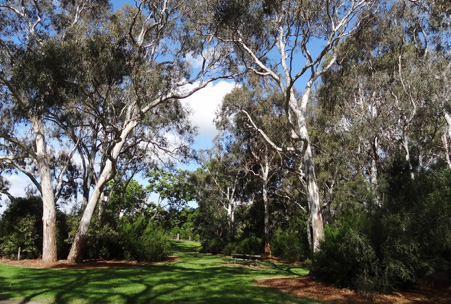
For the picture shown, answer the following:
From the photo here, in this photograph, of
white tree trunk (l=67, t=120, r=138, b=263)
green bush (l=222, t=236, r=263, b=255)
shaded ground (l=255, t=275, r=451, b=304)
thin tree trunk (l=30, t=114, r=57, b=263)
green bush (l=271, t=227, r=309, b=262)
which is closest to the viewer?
shaded ground (l=255, t=275, r=451, b=304)

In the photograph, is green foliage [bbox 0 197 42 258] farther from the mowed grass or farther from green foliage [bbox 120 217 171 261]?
the mowed grass

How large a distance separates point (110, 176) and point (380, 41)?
15300 millimetres

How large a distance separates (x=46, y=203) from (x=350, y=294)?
13024mm

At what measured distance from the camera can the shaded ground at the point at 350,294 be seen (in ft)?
28.2

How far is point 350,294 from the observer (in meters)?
9.12

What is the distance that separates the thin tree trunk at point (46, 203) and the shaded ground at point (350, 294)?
9.56 metres

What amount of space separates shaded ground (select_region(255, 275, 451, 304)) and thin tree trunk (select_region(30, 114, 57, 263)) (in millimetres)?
9560

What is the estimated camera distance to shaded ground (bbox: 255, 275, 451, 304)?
339 inches

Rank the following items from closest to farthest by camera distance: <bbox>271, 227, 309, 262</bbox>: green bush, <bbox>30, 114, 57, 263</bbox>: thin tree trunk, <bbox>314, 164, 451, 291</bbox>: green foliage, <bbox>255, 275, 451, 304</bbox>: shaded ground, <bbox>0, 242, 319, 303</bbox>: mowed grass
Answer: <bbox>0, 242, 319, 303</bbox>: mowed grass, <bbox>255, 275, 451, 304</bbox>: shaded ground, <bbox>314, 164, 451, 291</bbox>: green foliage, <bbox>30, 114, 57, 263</bbox>: thin tree trunk, <bbox>271, 227, 309, 262</bbox>: green bush

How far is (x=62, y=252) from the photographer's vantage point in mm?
17016

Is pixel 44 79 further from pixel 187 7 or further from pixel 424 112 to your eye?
pixel 424 112

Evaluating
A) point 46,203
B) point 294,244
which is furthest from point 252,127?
point 46,203

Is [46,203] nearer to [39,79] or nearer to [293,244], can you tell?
[39,79]

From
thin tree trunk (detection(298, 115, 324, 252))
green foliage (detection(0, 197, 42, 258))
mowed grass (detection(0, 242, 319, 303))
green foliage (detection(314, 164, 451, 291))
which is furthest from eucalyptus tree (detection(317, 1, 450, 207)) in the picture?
green foliage (detection(0, 197, 42, 258))
